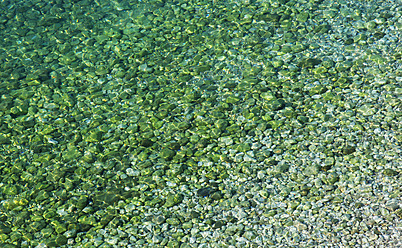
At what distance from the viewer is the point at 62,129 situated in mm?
3279

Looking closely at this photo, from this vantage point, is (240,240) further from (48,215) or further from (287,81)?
(287,81)

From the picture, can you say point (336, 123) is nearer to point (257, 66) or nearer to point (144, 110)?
point (257, 66)

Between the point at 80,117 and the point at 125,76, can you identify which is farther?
the point at 125,76

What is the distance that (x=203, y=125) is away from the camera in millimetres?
3178

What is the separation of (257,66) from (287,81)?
0.30 m

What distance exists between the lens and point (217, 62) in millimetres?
3662

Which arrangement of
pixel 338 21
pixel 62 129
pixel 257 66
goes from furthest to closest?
pixel 338 21, pixel 257 66, pixel 62 129

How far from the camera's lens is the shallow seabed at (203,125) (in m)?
2.57

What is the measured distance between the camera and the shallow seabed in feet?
8.45

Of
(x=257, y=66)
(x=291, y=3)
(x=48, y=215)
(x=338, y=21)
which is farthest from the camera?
(x=291, y=3)

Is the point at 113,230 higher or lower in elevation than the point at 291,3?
lower

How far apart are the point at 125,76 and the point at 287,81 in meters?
1.28

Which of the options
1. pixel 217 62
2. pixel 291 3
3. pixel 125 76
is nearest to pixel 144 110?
pixel 125 76

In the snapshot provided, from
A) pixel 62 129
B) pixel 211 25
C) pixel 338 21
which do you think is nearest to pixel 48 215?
pixel 62 129
